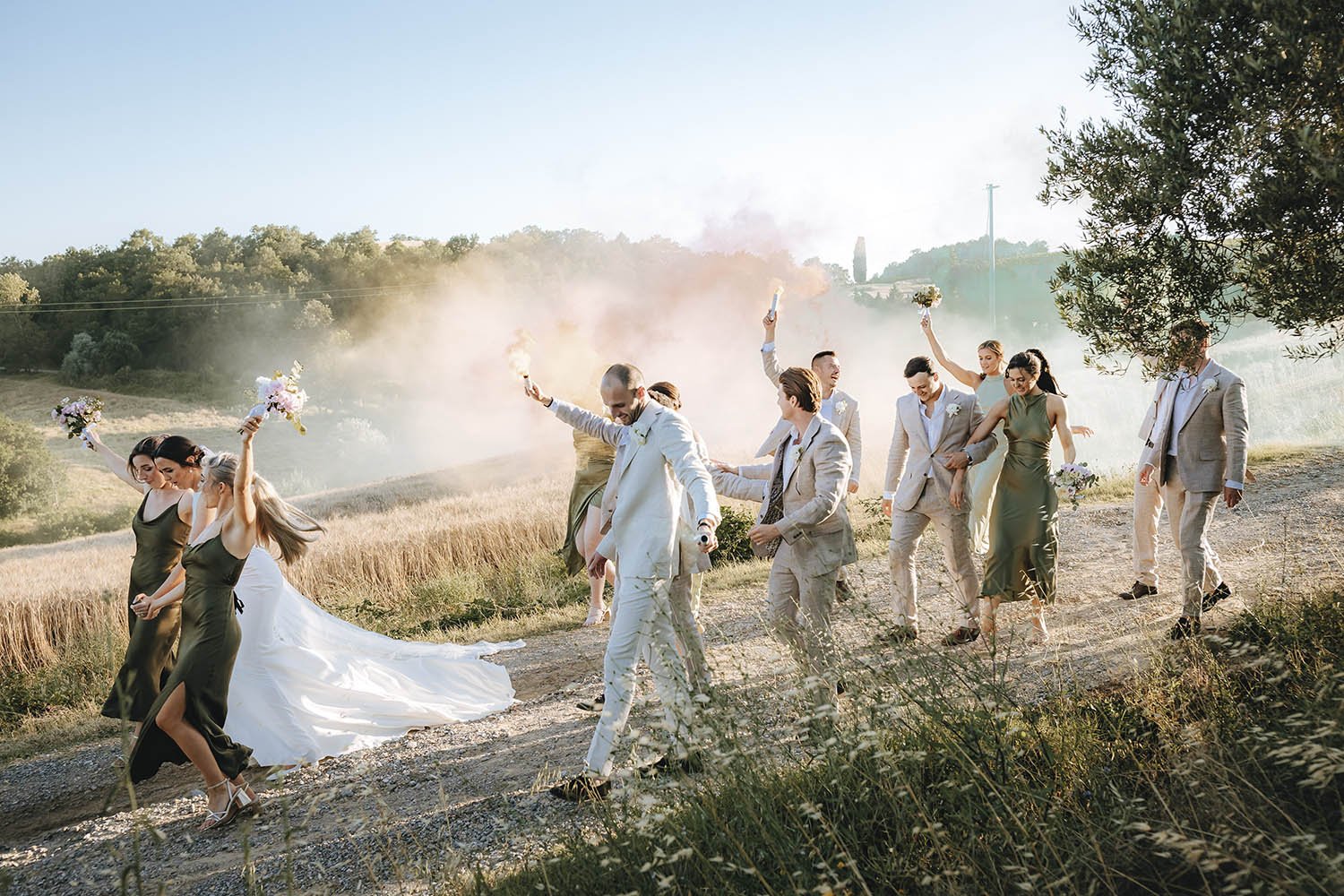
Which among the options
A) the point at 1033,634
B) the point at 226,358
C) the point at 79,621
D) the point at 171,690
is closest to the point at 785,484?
the point at 1033,634

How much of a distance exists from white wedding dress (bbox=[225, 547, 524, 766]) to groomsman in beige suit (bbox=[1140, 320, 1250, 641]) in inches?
223

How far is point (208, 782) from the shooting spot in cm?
603

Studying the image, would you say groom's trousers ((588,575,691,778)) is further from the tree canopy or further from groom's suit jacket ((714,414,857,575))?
the tree canopy

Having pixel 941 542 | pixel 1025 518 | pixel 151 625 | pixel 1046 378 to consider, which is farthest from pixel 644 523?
pixel 1046 378

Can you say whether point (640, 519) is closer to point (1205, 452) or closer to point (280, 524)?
point (280, 524)

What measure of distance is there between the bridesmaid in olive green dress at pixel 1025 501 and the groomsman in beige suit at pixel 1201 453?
2.70 ft

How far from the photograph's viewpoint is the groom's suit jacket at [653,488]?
242 inches

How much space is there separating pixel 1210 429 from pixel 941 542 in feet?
7.51

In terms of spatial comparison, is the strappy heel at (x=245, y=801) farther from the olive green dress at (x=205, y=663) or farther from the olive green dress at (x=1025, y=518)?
the olive green dress at (x=1025, y=518)

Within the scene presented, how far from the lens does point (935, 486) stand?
8.20 m

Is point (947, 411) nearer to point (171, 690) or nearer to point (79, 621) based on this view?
point (171, 690)

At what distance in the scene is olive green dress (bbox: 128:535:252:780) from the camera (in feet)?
19.5

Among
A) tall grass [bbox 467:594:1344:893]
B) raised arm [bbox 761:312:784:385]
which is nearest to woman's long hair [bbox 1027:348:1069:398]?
raised arm [bbox 761:312:784:385]

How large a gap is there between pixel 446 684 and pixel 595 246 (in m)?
60.6
